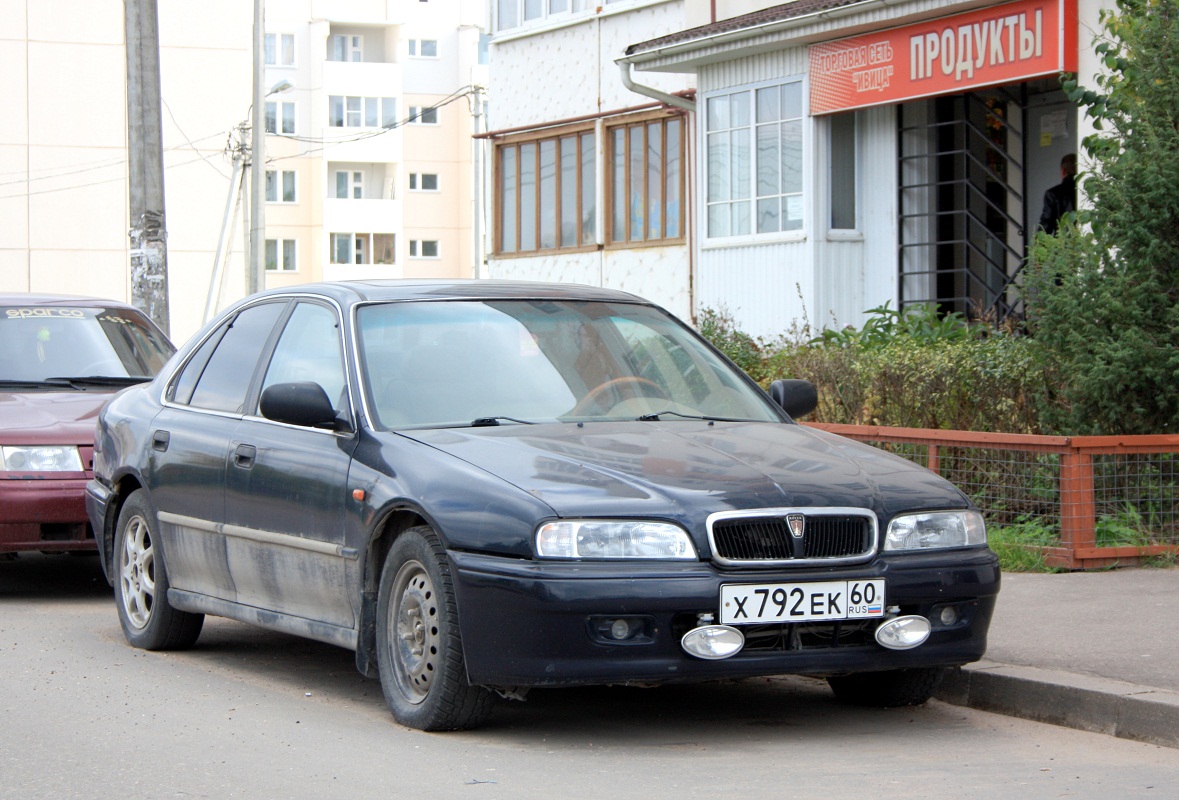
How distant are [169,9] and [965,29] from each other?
3387 centimetres

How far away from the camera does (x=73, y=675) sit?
748 cm

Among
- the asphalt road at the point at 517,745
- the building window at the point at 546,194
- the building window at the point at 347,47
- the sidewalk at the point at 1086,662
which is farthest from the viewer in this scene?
the building window at the point at 347,47

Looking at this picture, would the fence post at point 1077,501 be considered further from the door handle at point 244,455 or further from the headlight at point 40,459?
the headlight at point 40,459

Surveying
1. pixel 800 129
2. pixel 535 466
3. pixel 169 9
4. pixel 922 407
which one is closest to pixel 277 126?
pixel 169 9

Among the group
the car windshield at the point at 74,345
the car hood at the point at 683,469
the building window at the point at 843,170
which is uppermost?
the building window at the point at 843,170

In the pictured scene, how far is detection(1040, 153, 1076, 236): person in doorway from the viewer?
54.6 ft

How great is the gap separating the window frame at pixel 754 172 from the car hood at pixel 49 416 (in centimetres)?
1024

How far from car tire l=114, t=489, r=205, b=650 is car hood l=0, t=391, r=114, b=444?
1.44m

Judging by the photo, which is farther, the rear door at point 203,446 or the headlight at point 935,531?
the rear door at point 203,446

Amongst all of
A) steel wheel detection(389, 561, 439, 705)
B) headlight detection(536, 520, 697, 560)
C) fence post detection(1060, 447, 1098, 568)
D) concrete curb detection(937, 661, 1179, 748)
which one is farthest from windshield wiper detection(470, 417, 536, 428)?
fence post detection(1060, 447, 1098, 568)

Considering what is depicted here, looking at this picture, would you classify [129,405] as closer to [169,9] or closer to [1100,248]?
[1100,248]

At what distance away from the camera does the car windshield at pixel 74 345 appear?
434 inches

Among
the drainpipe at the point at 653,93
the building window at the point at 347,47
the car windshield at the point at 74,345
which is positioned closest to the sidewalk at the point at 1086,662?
the car windshield at the point at 74,345

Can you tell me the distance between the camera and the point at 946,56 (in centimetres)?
1714
